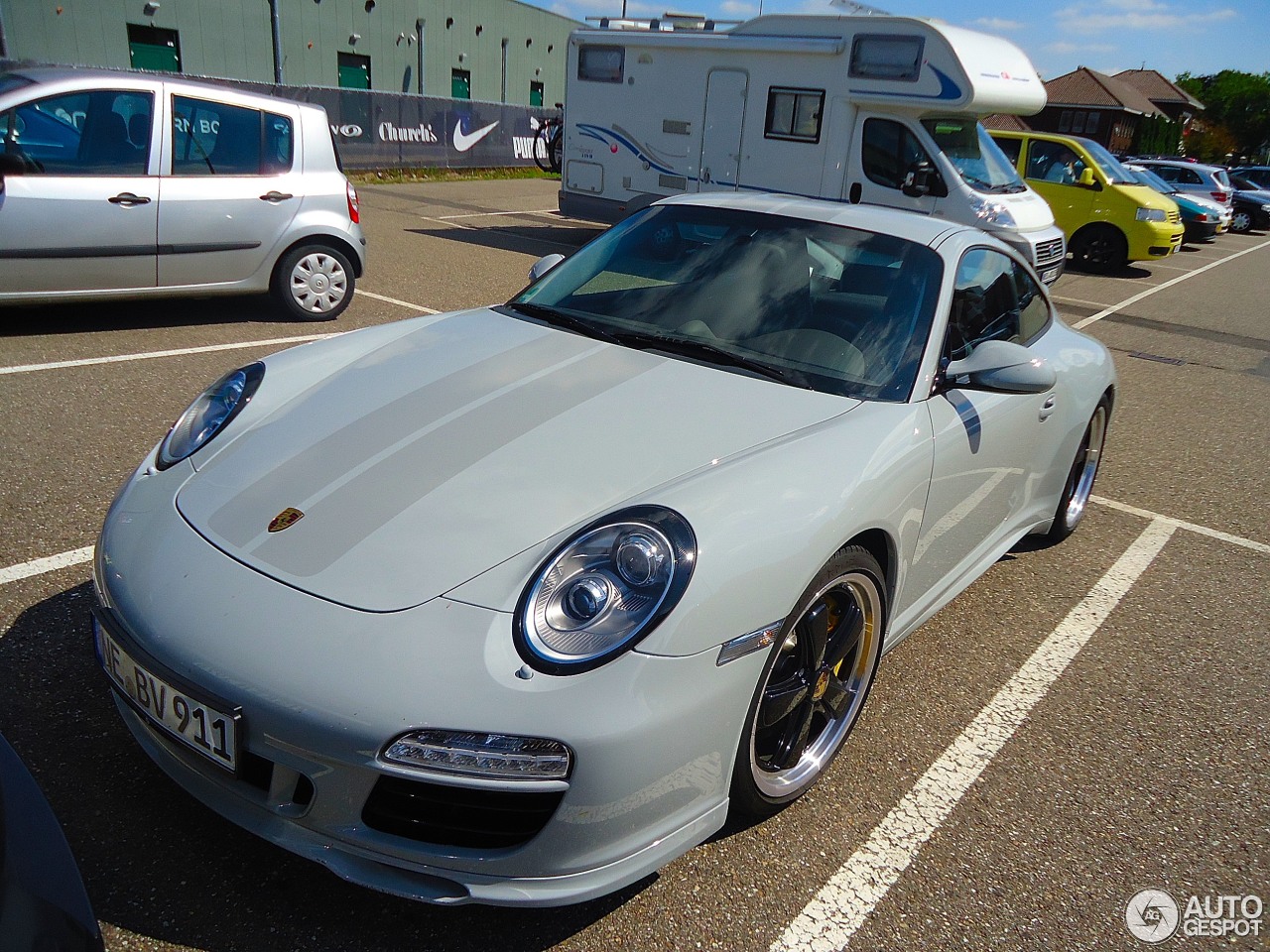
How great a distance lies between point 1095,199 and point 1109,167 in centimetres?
62

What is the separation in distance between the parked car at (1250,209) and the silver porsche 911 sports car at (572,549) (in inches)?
1107

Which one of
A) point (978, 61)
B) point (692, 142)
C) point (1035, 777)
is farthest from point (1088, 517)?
point (692, 142)

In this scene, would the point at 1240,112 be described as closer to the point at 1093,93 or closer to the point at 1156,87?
the point at 1156,87

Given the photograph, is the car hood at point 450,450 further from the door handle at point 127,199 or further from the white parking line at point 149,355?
the door handle at point 127,199

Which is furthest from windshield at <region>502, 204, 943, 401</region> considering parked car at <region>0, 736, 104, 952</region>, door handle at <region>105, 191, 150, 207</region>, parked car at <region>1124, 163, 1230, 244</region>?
parked car at <region>1124, 163, 1230, 244</region>

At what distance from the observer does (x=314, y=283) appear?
7055 millimetres

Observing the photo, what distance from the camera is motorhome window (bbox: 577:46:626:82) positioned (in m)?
12.4

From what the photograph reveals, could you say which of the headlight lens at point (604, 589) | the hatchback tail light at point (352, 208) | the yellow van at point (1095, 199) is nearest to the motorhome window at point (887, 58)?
the yellow van at point (1095, 199)

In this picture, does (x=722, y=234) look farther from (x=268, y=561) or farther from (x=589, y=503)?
(x=268, y=561)

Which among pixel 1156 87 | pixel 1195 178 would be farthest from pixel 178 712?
pixel 1156 87

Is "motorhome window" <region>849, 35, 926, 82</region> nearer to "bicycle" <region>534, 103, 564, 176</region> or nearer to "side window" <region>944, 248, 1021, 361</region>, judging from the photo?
"side window" <region>944, 248, 1021, 361</region>

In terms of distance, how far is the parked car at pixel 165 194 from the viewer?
5688 millimetres

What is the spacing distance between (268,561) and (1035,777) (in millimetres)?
2161

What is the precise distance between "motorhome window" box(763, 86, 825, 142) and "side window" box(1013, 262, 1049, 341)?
7.59 meters
